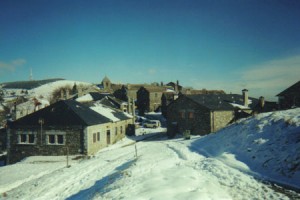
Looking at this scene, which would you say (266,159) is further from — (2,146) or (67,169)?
(2,146)

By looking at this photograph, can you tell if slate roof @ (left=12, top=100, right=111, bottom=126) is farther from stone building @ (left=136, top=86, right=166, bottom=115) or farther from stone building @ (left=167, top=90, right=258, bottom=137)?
stone building @ (left=136, top=86, right=166, bottom=115)

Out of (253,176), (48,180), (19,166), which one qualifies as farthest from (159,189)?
(19,166)

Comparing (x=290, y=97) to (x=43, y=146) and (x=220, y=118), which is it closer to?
(x=220, y=118)

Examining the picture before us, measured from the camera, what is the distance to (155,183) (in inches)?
466

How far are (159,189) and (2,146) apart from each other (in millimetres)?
36867

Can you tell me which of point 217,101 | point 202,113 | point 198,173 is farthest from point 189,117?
point 198,173

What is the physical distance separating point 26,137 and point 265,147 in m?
24.7

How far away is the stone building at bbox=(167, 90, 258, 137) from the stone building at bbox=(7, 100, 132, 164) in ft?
43.4

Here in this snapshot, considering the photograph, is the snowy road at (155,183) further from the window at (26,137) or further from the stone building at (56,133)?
the window at (26,137)

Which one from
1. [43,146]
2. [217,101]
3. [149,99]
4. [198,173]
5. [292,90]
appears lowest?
[43,146]

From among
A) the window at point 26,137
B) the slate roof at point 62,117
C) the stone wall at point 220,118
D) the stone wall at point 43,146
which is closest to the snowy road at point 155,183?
the stone wall at point 43,146

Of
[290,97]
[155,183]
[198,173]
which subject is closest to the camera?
[155,183]

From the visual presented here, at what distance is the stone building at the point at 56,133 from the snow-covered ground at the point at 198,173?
141 inches

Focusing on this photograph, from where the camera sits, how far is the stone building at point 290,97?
36.4 m
